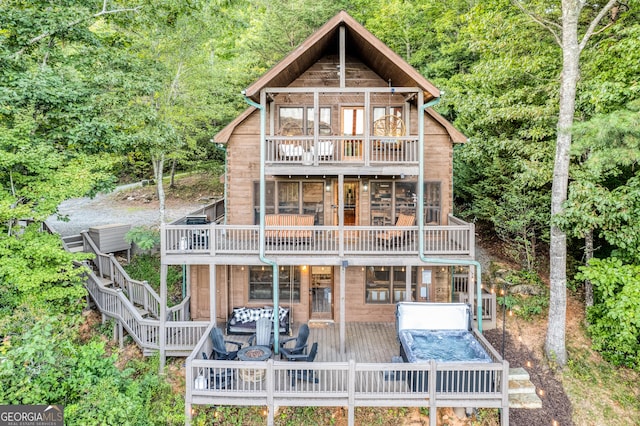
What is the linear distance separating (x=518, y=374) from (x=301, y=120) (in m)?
10.2

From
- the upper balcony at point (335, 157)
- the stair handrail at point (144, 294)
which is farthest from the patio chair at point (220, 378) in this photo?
the upper balcony at point (335, 157)

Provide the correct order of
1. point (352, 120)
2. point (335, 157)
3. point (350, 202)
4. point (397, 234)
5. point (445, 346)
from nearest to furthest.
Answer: point (445, 346) → point (397, 234) → point (335, 157) → point (352, 120) → point (350, 202)

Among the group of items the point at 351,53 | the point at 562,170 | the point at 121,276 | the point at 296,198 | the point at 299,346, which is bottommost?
the point at 299,346

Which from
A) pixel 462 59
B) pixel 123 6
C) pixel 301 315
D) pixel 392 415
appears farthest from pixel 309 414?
pixel 462 59

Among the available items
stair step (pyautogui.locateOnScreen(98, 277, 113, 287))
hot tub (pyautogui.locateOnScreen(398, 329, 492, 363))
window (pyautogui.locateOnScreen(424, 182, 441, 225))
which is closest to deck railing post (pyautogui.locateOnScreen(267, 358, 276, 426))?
hot tub (pyautogui.locateOnScreen(398, 329, 492, 363))

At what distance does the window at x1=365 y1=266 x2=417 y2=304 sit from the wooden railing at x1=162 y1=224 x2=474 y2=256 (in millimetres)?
1851

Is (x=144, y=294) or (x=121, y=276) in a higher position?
(x=121, y=276)

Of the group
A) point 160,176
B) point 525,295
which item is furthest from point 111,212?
point 525,295

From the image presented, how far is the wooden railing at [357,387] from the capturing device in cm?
782

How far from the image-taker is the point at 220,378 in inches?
313

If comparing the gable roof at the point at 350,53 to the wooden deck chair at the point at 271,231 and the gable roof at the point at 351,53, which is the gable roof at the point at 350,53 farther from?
the wooden deck chair at the point at 271,231

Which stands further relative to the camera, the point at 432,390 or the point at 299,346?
the point at 299,346

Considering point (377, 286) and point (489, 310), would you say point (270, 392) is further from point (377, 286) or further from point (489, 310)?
point (489, 310)

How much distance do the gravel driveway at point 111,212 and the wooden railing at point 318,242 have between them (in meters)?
6.42
